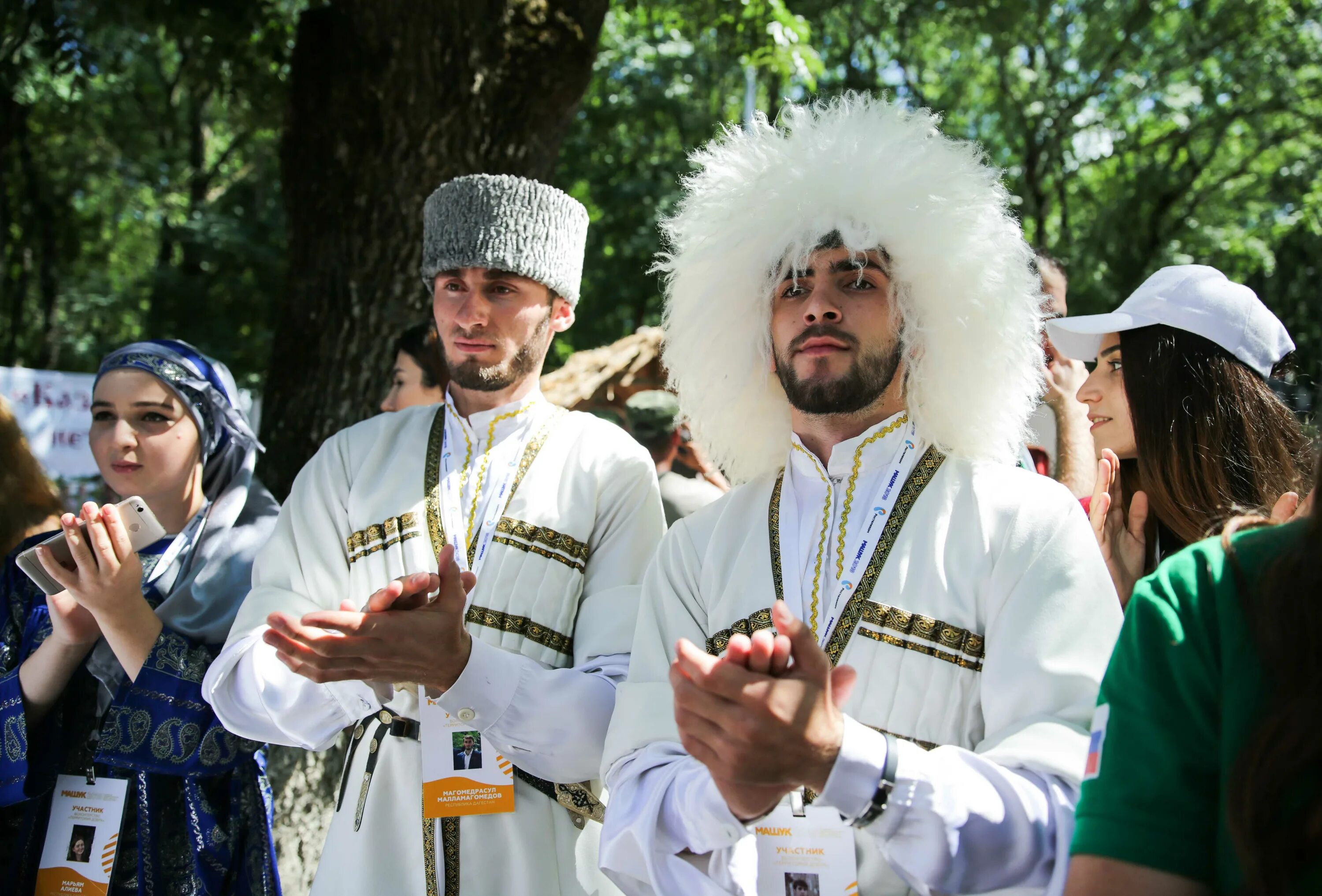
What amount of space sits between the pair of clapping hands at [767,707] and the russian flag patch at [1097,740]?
1.23 ft

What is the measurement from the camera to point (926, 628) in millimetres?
1979

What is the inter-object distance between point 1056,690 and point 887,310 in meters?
0.91

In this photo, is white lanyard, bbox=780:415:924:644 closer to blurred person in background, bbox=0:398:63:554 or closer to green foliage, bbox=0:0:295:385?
blurred person in background, bbox=0:398:63:554

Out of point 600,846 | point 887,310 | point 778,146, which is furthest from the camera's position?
point 778,146

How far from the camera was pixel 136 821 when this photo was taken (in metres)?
2.86

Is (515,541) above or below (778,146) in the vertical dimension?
below

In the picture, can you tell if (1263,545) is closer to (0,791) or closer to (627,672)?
(627,672)

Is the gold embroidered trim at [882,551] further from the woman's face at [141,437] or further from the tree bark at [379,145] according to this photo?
the tree bark at [379,145]

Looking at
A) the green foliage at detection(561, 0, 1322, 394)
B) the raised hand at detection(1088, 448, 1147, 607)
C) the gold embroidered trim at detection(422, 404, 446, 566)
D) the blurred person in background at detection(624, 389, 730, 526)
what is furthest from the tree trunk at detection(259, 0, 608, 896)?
the green foliage at detection(561, 0, 1322, 394)

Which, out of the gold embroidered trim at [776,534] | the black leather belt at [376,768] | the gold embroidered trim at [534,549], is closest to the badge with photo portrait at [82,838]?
the black leather belt at [376,768]

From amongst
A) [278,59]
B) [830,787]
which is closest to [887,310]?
[830,787]

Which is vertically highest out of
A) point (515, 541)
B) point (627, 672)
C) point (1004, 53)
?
point (1004, 53)

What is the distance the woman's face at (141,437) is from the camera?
3123 mm

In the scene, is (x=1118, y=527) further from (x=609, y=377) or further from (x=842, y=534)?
(x=609, y=377)
